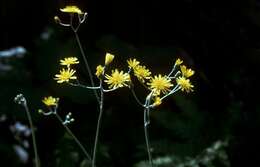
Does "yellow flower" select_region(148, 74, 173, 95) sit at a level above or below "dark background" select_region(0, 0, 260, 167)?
above

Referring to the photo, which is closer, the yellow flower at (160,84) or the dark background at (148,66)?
the yellow flower at (160,84)

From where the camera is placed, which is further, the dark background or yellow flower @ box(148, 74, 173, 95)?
the dark background

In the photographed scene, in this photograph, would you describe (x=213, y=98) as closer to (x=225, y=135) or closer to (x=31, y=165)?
(x=225, y=135)

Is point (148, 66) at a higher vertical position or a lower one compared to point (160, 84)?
lower

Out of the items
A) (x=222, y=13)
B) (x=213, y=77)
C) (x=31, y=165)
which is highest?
(x=222, y=13)

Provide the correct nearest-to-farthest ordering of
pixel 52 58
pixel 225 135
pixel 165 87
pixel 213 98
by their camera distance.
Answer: pixel 165 87 → pixel 225 135 → pixel 52 58 → pixel 213 98

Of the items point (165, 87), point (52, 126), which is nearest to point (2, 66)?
point (52, 126)

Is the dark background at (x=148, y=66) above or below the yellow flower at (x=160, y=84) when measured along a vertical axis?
below

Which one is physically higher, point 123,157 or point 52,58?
point 52,58
